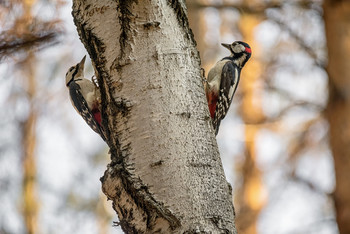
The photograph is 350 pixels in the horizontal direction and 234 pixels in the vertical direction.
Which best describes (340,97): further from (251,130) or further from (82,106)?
(251,130)

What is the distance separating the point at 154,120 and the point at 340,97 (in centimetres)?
323

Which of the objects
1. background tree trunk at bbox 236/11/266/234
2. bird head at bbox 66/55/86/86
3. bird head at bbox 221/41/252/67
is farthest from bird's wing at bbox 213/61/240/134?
background tree trunk at bbox 236/11/266/234

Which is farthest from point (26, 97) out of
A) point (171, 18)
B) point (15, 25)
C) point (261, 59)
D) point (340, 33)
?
point (171, 18)

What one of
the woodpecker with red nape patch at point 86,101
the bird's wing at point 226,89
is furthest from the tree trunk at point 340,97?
the woodpecker with red nape patch at point 86,101

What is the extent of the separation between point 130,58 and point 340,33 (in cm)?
344

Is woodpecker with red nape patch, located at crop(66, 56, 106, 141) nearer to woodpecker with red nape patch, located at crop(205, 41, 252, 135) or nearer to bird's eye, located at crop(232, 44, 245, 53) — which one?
woodpecker with red nape patch, located at crop(205, 41, 252, 135)

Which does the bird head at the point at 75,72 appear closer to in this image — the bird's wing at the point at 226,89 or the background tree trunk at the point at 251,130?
the bird's wing at the point at 226,89

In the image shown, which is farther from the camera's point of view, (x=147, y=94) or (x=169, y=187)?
(x=147, y=94)

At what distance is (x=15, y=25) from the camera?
7.98 ft

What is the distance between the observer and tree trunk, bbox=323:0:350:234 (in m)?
4.48

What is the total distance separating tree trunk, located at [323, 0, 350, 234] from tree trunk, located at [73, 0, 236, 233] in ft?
9.59

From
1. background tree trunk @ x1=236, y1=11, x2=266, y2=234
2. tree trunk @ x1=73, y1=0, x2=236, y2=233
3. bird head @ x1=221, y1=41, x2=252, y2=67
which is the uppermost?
background tree trunk @ x1=236, y1=11, x2=266, y2=234

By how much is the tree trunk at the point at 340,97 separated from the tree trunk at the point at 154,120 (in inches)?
115

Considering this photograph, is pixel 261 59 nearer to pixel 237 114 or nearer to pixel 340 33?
pixel 237 114
